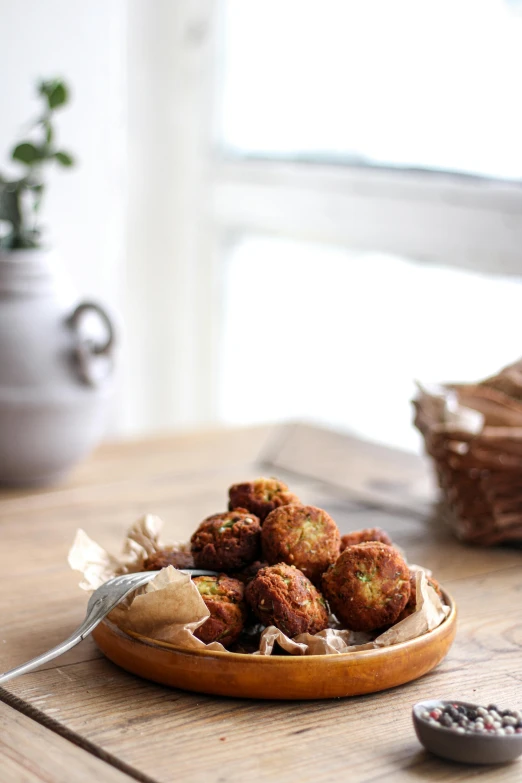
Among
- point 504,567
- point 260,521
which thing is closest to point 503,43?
point 504,567

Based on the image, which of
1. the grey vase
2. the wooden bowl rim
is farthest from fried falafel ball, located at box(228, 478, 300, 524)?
the grey vase

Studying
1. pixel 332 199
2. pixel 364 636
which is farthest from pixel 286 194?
pixel 364 636

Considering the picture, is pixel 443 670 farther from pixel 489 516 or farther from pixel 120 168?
pixel 120 168

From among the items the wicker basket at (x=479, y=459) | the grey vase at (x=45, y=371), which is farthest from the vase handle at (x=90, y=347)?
the wicker basket at (x=479, y=459)

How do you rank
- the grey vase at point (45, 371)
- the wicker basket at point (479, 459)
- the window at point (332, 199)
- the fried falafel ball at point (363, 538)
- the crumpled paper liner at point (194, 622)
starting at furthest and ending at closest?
1. the window at point (332, 199)
2. the grey vase at point (45, 371)
3. the wicker basket at point (479, 459)
4. the fried falafel ball at point (363, 538)
5. the crumpled paper liner at point (194, 622)

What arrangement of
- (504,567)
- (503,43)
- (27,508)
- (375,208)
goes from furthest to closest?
(375,208) → (503,43) → (27,508) → (504,567)

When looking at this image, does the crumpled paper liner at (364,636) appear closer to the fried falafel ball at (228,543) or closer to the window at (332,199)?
the fried falafel ball at (228,543)
